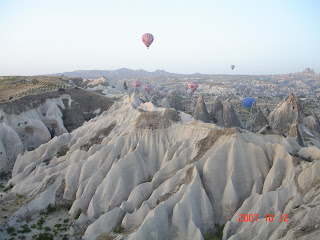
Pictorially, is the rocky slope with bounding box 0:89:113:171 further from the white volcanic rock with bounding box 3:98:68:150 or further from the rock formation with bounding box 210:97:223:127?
the rock formation with bounding box 210:97:223:127

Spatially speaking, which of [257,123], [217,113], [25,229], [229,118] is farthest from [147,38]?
[25,229]

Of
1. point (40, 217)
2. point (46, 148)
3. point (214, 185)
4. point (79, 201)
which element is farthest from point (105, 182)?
point (46, 148)

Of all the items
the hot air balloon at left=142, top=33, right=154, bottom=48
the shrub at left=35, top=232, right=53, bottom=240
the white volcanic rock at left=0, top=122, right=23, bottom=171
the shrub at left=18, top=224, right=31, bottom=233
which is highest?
the hot air balloon at left=142, top=33, right=154, bottom=48

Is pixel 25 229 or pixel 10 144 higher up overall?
pixel 10 144

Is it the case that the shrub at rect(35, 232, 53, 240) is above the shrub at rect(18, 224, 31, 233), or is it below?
below

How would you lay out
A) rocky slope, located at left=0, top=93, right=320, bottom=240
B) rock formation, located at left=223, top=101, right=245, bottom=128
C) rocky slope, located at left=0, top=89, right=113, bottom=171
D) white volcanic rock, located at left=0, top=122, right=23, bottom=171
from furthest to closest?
rock formation, located at left=223, top=101, right=245, bottom=128 < rocky slope, located at left=0, top=89, right=113, bottom=171 < white volcanic rock, located at left=0, top=122, right=23, bottom=171 < rocky slope, located at left=0, top=93, right=320, bottom=240

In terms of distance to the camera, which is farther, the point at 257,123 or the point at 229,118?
the point at 229,118

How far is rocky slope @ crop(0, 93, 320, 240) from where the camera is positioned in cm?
1467

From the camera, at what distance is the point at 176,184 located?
56.8 ft

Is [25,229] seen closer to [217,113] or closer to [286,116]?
[286,116]

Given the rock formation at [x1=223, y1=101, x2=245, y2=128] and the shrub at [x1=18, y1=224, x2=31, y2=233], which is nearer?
the shrub at [x1=18, y1=224, x2=31, y2=233]

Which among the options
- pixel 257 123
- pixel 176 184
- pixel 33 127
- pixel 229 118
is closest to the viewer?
pixel 176 184

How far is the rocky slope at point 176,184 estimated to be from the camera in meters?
14.7

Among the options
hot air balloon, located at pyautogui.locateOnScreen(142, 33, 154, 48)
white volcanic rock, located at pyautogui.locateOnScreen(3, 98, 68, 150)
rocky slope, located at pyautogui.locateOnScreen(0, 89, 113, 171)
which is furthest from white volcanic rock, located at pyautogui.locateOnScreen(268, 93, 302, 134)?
hot air balloon, located at pyautogui.locateOnScreen(142, 33, 154, 48)
